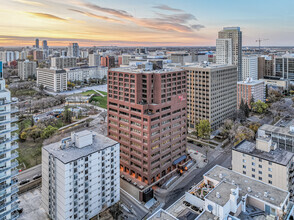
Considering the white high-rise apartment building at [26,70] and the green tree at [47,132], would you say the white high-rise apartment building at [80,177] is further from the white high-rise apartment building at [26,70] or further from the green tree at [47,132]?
the white high-rise apartment building at [26,70]

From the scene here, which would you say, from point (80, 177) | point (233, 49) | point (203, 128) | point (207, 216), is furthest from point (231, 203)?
point (233, 49)

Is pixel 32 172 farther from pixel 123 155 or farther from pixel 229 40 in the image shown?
pixel 229 40

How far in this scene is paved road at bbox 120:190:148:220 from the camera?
141ft

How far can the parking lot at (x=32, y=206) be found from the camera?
132ft

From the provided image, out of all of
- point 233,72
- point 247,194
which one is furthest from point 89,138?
point 233,72

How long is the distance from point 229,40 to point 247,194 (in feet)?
484

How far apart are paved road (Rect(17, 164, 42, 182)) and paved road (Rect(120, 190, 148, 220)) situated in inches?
836

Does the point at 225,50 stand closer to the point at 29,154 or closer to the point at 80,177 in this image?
the point at 29,154

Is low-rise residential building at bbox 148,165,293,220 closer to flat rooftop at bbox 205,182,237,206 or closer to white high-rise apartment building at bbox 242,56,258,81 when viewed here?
flat rooftop at bbox 205,182,237,206

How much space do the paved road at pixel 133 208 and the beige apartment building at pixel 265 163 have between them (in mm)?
20360

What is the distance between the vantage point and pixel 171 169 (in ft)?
183

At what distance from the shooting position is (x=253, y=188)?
30938 mm

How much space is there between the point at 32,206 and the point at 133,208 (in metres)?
19.0

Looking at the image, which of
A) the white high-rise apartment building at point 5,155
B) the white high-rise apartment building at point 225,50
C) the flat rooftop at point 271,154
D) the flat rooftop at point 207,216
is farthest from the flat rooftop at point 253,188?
the white high-rise apartment building at point 225,50
